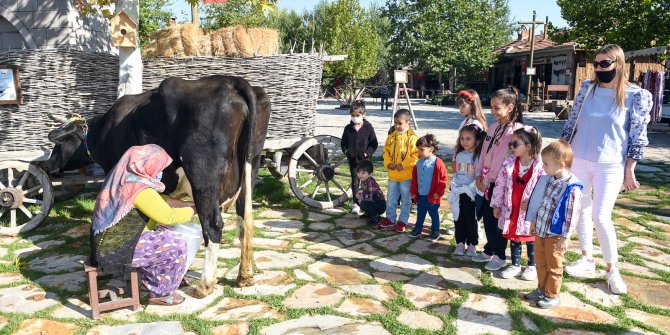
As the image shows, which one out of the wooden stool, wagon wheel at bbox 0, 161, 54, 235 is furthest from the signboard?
the wooden stool

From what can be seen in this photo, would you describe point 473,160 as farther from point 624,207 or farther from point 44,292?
point 44,292

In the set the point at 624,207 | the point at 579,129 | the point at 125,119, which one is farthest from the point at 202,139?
the point at 624,207

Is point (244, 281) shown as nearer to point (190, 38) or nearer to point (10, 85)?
point (190, 38)

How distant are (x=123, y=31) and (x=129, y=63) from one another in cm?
34

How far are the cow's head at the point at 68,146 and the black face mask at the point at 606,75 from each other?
16.3 ft

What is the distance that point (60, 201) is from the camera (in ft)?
22.0

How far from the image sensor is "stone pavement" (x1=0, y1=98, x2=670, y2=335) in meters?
3.50

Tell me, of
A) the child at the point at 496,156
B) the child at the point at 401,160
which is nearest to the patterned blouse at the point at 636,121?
the child at the point at 496,156

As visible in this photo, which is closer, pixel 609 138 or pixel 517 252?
pixel 609 138

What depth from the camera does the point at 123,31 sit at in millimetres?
5543

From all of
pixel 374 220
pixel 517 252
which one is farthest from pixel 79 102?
pixel 517 252

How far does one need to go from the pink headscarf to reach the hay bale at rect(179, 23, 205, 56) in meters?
2.48

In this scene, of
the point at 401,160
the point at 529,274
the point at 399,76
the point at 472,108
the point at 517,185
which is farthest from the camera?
the point at 399,76

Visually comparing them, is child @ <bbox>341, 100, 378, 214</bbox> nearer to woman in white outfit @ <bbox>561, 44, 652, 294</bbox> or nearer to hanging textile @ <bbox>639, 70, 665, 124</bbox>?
woman in white outfit @ <bbox>561, 44, 652, 294</bbox>
